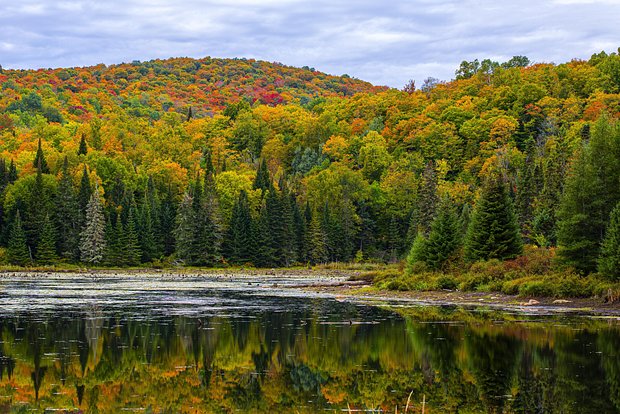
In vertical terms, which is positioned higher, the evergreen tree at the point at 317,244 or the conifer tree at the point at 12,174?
the conifer tree at the point at 12,174

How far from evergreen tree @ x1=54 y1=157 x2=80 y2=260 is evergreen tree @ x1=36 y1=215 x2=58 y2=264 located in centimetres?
265

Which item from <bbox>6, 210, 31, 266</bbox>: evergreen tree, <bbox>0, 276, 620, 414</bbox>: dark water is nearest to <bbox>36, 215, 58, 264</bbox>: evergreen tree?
<bbox>6, 210, 31, 266</bbox>: evergreen tree

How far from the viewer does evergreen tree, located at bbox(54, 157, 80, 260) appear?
12594cm

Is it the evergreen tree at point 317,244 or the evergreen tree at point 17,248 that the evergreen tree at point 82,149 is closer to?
the evergreen tree at point 17,248

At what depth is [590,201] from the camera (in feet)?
174

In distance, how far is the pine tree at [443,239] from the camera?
2598 inches

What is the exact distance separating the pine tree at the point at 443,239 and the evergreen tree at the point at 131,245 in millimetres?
70278

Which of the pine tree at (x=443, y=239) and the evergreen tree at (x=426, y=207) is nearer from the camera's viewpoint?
the pine tree at (x=443, y=239)

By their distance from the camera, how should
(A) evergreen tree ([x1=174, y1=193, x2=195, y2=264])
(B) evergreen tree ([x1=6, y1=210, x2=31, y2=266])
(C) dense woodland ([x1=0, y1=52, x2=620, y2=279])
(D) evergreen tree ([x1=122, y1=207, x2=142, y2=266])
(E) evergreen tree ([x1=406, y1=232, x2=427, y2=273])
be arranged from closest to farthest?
(E) evergreen tree ([x1=406, y1=232, x2=427, y2=273]), (B) evergreen tree ([x1=6, y1=210, x2=31, y2=266]), (C) dense woodland ([x1=0, y1=52, x2=620, y2=279]), (D) evergreen tree ([x1=122, y1=207, x2=142, y2=266]), (A) evergreen tree ([x1=174, y1=193, x2=195, y2=264])

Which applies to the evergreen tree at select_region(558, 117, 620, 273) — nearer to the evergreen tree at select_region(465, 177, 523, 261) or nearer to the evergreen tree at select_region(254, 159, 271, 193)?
the evergreen tree at select_region(465, 177, 523, 261)

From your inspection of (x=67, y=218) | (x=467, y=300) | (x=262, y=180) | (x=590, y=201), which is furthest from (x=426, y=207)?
(x=467, y=300)

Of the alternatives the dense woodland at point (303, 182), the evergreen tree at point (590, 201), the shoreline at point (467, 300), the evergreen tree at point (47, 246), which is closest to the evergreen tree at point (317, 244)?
the dense woodland at point (303, 182)

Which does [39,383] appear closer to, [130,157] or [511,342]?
[511,342]

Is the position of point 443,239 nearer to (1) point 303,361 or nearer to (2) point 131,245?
(1) point 303,361
